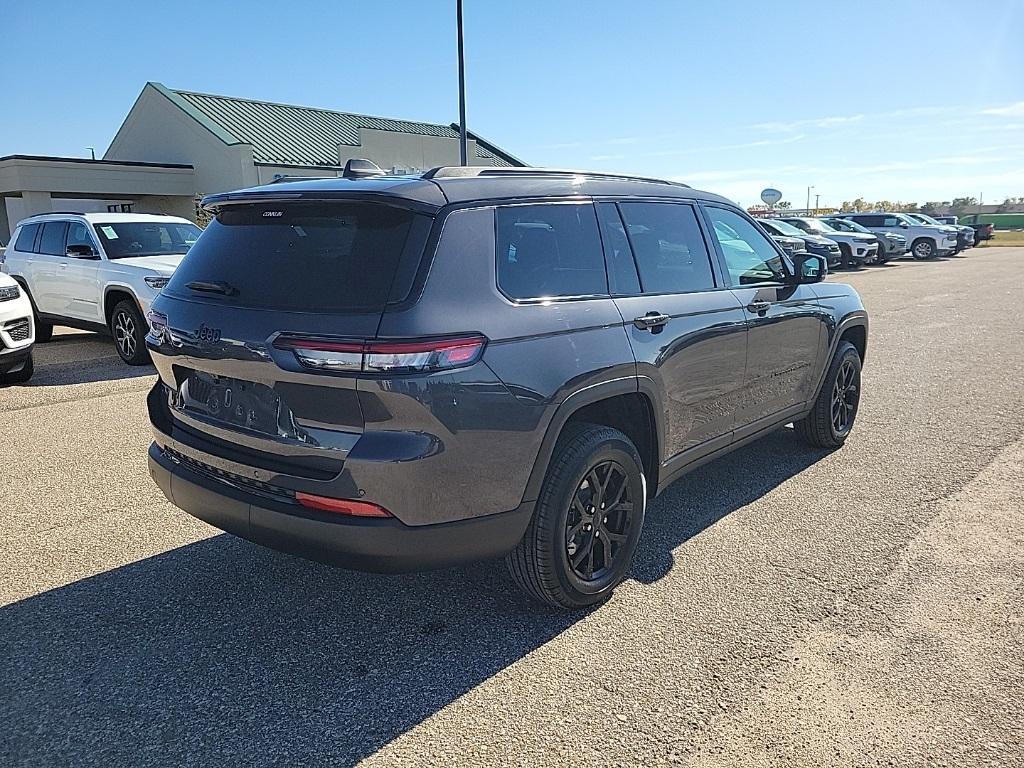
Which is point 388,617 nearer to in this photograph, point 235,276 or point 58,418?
point 235,276

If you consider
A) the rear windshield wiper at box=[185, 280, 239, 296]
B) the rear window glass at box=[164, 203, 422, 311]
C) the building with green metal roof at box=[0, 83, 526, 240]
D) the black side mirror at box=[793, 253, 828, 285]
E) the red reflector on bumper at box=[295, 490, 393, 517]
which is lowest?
the red reflector on bumper at box=[295, 490, 393, 517]

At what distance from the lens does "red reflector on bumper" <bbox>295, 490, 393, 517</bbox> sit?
2.79 m

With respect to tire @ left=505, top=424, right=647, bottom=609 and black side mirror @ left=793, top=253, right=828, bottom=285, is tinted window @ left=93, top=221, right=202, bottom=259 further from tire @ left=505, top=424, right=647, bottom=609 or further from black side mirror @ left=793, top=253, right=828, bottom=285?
tire @ left=505, top=424, right=647, bottom=609

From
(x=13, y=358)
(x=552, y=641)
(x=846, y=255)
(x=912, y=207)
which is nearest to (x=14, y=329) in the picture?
(x=13, y=358)

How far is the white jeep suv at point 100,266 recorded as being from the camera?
366 inches

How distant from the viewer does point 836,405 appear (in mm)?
5734

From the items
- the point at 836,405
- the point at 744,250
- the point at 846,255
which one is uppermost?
the point at 744,250

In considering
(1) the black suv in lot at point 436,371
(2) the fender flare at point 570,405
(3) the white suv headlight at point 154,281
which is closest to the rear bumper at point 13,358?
(3) the white suv headlight at point 154,281

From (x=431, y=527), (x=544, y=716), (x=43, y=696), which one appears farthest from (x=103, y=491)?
(x=544, y=716)

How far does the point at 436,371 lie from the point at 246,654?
4.58 ft

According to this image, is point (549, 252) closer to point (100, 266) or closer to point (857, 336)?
point (857, 336)

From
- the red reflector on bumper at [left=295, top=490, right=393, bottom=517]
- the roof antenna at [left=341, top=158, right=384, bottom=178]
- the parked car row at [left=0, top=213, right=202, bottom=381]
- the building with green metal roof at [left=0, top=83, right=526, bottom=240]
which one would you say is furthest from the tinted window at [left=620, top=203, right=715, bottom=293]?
the building with green metal roof at [left=0, top=83, right=526, bottom=240]

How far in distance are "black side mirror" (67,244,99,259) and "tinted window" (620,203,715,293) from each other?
8.19 metres

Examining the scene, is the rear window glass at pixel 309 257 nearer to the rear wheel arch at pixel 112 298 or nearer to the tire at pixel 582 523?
the tire at pixel 582 523
